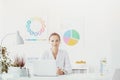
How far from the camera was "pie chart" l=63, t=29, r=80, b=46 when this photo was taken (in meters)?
3.81

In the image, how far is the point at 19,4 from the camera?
12.8 ft

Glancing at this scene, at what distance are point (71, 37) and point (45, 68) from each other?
3.89ft

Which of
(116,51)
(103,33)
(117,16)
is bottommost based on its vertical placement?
(116,51)

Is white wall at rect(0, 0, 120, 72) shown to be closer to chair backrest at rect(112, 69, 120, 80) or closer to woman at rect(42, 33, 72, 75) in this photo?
woman at rect(42, 33, 72, 75)

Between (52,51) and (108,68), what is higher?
(52,51)

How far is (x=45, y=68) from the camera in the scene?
2770mm

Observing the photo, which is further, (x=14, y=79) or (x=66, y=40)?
(x=66, y=40)

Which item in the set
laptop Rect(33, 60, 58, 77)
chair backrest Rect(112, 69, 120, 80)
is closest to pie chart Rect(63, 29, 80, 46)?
chair backrest Rect(112, 69, 120, 80)

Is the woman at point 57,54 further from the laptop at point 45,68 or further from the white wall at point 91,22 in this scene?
the laptop at point 45,68

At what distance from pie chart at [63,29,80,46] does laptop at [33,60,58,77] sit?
1.08 meters

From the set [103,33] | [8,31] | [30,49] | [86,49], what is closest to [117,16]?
[103,33]

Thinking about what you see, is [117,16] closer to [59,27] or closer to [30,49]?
[59,27]

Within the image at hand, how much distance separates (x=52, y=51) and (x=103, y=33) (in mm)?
866

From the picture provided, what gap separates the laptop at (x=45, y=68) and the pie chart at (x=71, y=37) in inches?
42.5
